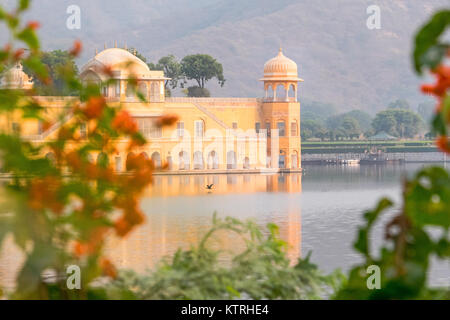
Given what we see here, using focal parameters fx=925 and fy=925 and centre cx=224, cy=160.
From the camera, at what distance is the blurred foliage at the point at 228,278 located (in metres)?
2.15

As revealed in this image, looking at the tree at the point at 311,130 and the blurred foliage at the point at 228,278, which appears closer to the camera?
the blurred foliage at the point at 228,278

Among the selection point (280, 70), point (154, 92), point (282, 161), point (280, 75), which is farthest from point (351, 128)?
point (154, 92)

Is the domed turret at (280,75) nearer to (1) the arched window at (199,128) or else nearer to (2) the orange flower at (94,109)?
(1) the arched window at (199,128)

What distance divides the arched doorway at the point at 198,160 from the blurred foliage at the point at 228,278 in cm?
3096

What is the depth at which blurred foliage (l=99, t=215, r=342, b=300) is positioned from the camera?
84.6 inches

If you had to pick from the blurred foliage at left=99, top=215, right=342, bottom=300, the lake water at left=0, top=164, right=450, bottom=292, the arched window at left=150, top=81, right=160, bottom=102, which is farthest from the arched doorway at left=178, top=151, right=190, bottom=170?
the blurred foliage at left=99, top=215, right=342, bottom=300

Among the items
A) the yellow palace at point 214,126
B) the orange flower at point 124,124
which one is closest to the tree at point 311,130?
the yellow palace at point 214,126

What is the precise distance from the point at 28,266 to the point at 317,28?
76.2m

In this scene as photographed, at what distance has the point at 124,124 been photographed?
169cm

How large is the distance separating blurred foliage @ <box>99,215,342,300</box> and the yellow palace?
2817 centimetres
